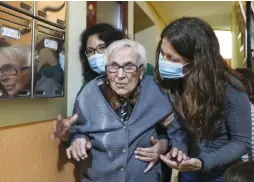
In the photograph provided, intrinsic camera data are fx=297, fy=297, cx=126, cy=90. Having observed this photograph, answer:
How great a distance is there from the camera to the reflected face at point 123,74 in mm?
1137

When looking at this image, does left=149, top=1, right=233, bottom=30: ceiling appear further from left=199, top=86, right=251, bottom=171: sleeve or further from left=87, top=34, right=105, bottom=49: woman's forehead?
left=199, top=86, right=251, bottom=171: sleeve

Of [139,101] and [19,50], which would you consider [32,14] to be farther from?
[139,101]

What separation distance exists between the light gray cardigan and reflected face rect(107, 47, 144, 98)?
7cm

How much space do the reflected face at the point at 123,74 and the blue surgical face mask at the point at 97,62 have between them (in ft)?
0.70

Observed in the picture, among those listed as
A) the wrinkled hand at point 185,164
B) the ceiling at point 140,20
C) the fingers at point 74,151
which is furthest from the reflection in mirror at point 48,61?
the ceiling at point 140,20

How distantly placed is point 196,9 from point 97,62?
3.58 metres

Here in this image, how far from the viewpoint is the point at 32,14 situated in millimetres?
1032

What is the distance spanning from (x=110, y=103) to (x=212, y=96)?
0.40 metres

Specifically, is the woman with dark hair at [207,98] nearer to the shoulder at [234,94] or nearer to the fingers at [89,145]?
the shoulder at [234,94]

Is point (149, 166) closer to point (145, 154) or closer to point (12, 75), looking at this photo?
point (145, 154)

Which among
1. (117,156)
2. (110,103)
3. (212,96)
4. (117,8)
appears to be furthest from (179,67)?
(117,8)

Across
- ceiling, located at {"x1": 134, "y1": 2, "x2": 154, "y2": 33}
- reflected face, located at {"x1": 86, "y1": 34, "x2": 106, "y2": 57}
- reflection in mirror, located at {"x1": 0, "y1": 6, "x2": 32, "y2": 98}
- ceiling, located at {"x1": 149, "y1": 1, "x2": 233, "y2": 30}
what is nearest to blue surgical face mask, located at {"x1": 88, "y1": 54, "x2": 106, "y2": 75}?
reflected face, located at {"x1": 86, "y1": 34, "x2": 106, "y2": 57}

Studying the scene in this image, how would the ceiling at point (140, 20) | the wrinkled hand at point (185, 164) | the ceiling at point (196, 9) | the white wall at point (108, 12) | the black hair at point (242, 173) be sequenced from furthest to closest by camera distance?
1. the ceiling at point (196, 9)
2. the ceiling at point (140, 20)
3. the white wall at point (108, 12)
4. the wrinkled hand at point (185, 164)
5. the black hair at point (242, 173)

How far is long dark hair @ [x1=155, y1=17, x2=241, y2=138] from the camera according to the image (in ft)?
3.47
